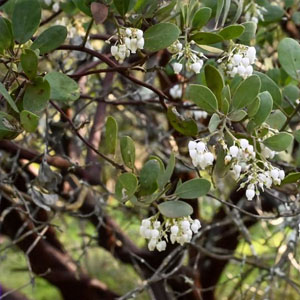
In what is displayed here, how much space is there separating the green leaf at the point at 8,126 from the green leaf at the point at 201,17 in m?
0.27

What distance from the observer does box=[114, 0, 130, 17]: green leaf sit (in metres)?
0.86

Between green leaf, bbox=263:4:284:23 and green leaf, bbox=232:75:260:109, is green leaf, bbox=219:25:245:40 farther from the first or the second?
green leaf, bbox=263:4:284:23

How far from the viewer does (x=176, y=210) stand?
85cm

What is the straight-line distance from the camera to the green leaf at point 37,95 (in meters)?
0.81

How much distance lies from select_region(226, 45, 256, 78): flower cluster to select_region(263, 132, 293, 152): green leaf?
9cm

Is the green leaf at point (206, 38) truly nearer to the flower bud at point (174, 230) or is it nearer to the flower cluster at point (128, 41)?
the flower cluster at point (128, 41)

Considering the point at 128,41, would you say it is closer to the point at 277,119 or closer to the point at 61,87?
the point at 61,87

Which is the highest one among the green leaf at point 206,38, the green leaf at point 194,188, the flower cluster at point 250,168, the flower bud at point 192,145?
the green leaf at point 206,38

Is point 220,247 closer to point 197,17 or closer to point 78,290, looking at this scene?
point 78,290

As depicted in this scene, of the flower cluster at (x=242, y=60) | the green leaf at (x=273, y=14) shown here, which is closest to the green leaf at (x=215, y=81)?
the flower cluster at (x=242, y=60)

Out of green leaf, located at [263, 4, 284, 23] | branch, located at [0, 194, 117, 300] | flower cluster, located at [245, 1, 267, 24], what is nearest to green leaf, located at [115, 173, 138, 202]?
flower cluster, located at [245, 1, 267, 24]

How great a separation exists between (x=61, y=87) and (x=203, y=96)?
0.19m

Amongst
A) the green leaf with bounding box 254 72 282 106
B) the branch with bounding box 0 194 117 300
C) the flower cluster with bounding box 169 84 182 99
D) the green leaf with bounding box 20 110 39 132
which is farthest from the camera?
the branch with bounding box 0 194 117 300

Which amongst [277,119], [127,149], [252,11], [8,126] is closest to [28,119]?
[8,126]
